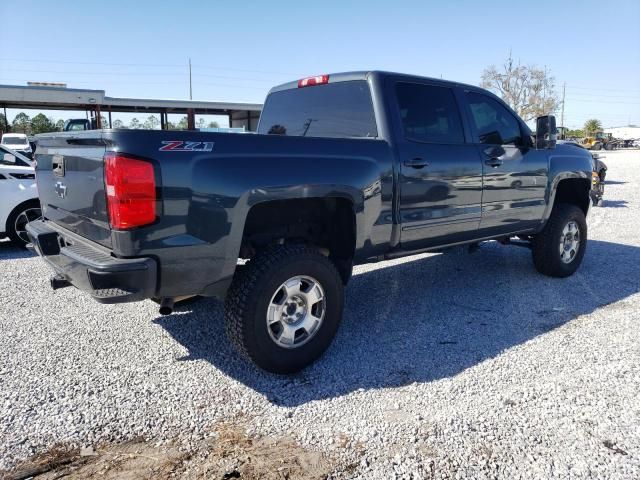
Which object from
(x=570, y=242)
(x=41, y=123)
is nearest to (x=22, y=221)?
(x=570, y=242)

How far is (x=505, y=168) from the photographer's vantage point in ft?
15.5

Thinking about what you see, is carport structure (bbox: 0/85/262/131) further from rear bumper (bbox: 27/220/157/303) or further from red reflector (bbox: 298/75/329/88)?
rear bumper (bbox: 27/220/157/303)

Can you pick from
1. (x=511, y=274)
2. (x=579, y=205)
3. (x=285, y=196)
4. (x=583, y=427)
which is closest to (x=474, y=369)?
(x=583, y=427)

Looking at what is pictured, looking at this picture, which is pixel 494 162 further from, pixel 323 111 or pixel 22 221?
pixel 22 221

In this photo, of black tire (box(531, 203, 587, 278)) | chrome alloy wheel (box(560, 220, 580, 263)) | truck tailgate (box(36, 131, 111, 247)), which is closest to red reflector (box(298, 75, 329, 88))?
truck tailgate (box(36, 131, 111, 247))

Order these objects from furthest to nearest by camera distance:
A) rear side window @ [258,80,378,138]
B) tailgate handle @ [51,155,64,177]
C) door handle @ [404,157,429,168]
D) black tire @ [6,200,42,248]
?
black tire @ [6,200,42,248] → rear side window @ [258,80,378,138] → door handle @ [404,157,429,168] → tailgate handle @ [51,155,64,177]

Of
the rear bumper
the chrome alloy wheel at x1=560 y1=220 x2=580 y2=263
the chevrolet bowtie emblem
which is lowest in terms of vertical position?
the chrome alloy wheel at x1=560 y1=220 x2=580 y2=263

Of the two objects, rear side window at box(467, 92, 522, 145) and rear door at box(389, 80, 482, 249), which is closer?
rear door at box(389, 80, 482, 249)

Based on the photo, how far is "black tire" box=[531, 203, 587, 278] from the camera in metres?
5.49

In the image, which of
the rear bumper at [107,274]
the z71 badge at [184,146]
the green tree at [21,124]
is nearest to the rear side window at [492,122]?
the z71 badge at [184,146]

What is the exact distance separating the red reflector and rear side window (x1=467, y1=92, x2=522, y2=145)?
139cm

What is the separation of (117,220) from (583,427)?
2767 millimetres

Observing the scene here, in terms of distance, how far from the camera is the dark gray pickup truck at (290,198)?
2648 millimetres

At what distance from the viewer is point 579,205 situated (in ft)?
19.8
